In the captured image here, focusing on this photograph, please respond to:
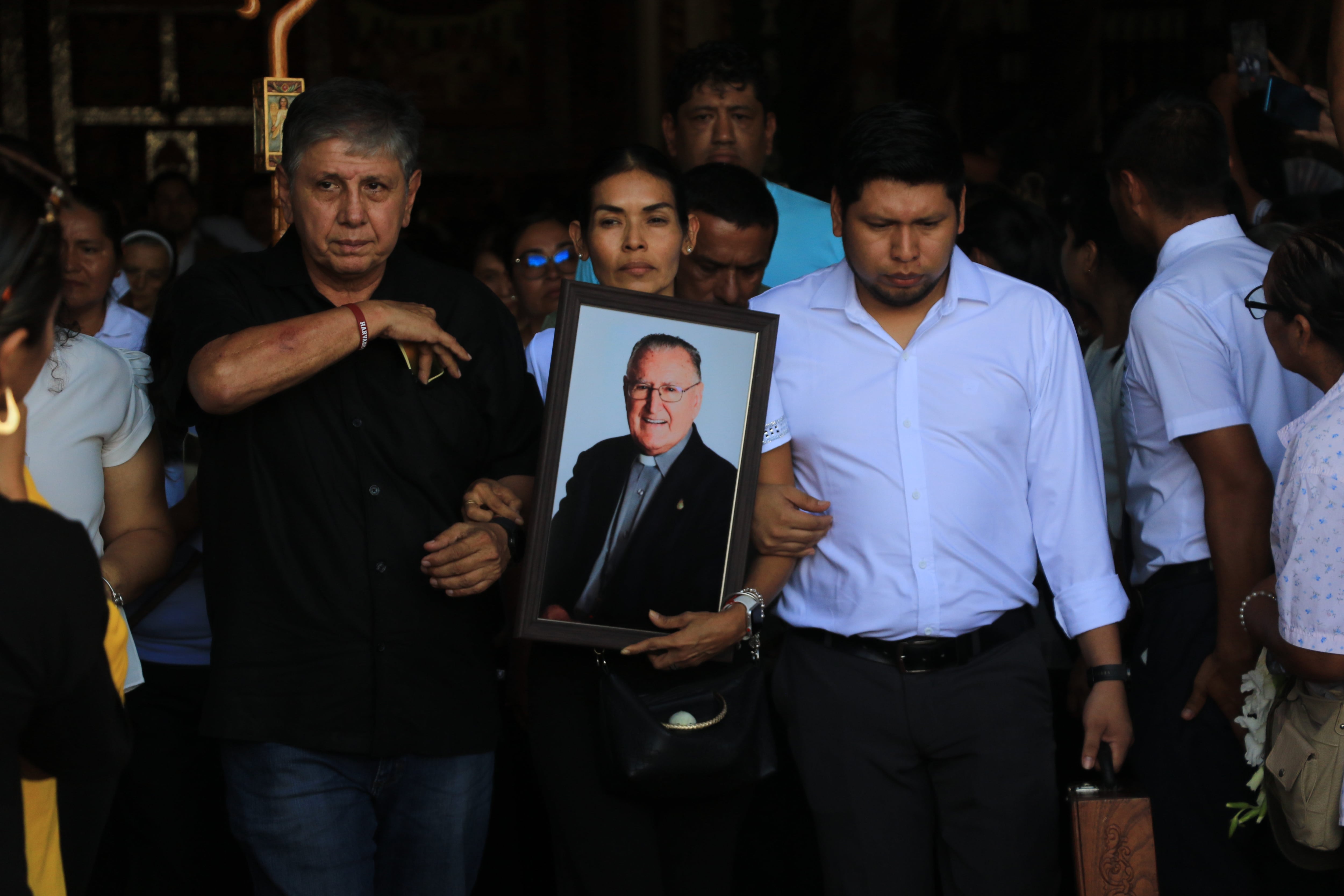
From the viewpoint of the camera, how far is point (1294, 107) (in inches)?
136

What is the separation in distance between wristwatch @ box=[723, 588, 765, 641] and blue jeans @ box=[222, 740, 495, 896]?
55 cm

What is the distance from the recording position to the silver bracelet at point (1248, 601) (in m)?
2.46

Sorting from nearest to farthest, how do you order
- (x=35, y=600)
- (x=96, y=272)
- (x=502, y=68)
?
1. (x=35, y=600)
2. (x=96, y=272)
3. (x=502, y=68)

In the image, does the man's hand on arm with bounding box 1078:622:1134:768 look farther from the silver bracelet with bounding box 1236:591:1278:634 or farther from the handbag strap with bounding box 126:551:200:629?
the handbag strap with bounding box 126:551:200:629

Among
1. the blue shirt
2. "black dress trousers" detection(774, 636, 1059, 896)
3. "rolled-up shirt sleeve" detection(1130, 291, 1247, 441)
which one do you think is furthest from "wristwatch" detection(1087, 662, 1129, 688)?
the blue shirt

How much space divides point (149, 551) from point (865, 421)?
4.43 feet

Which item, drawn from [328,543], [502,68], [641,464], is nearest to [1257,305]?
[641,464]

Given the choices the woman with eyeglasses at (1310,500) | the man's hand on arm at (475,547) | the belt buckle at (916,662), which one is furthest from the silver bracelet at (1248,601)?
the man's hand on arm at (475,547)

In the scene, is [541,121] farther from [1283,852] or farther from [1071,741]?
[1283,852]

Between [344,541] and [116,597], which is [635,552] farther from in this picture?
[116,597]

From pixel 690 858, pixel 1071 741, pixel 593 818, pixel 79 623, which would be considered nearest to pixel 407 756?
pixel 593 818

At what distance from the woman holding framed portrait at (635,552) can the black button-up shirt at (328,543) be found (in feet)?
0.73

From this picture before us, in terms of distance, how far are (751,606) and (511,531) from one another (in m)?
0.46

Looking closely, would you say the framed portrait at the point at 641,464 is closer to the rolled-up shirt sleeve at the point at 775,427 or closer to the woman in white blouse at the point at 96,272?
the rolled-up shirt sleeve at the point at 775,427
